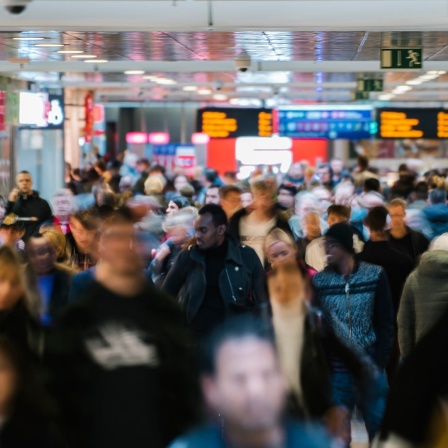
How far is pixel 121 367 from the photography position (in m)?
5.36

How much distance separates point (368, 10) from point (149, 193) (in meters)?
7.64

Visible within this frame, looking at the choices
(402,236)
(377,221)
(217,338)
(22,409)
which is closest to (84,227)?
(377,221)

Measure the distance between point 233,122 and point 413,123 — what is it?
4011mm

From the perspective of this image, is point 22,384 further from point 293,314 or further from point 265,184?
point 265,184

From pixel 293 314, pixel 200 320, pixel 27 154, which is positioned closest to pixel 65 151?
pixel 27 154

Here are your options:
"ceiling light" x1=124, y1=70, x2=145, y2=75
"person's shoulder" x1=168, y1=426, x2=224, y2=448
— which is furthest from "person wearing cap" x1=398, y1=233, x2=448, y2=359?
"ceiling light" x1=124, y1=70, x2=145, y2=75

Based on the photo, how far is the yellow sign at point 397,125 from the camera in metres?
29.9

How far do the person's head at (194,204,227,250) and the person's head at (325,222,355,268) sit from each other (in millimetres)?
1008

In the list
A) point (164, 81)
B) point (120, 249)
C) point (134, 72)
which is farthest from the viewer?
point (164, 81)

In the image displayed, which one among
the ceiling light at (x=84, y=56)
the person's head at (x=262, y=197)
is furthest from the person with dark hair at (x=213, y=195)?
the person's head at (x=262, y=197)

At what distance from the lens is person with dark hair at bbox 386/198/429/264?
39.5ft

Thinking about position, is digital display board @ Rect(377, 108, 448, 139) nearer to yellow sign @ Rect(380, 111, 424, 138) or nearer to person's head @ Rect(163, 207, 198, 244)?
yellow sign @ Rect(380, 111, 424, 138)

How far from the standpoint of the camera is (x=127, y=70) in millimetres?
20906

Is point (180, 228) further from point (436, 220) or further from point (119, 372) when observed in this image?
point (119, 372)
